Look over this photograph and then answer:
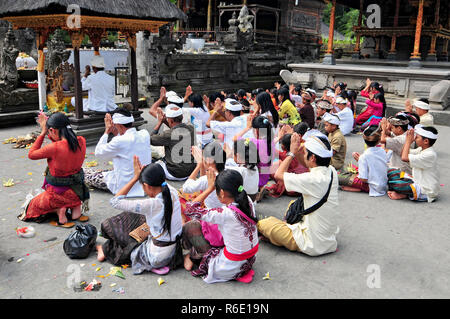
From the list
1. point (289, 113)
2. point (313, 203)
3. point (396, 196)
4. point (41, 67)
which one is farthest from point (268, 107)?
point (41, 67)

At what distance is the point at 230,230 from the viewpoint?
3848 millimetres

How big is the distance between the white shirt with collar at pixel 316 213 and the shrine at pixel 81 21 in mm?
6223

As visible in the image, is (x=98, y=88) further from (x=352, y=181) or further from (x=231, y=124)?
(x=352, y=181)

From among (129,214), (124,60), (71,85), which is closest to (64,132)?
(129,214)

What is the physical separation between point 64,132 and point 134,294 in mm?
2400

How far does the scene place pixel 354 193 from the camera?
6914 mm

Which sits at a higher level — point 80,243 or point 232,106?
point 232,106

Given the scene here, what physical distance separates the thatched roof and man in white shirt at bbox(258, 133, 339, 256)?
5.94 meters

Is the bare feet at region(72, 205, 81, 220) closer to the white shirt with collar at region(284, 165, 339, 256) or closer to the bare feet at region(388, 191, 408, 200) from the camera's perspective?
the white shirt with collar at region(284, 165, 339, 256)

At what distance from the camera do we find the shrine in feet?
27.0

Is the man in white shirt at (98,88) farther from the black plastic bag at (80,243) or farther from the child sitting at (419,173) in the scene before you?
the child sitting at (419,173)

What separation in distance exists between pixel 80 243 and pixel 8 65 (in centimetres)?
864

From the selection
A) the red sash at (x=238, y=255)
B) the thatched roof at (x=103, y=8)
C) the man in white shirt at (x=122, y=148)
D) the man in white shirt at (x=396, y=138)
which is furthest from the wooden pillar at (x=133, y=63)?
the red sash at (x=238, y=255)

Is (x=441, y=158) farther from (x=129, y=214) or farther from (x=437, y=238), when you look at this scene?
(x=129, y=214)
